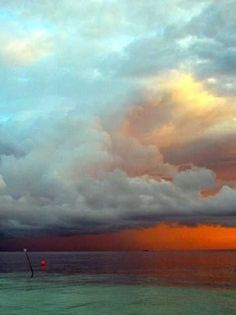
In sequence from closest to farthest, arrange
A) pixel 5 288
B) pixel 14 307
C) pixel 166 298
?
1. pixel 14 307
2. pixel 166 298
3. pixel 5 288

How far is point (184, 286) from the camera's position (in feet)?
350

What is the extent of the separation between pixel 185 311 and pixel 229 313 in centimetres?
653

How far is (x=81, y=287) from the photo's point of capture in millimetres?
105812

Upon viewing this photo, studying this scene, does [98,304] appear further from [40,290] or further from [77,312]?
[40,290]

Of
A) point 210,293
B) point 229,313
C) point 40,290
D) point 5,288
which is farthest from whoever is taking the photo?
point 5,288

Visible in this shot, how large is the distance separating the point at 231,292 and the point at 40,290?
39.3 metres

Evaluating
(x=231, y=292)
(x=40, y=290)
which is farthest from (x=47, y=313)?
(x=231, y=292)

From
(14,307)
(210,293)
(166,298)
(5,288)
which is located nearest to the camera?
(14,307)

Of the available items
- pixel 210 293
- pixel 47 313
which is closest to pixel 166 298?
pixel 210 293

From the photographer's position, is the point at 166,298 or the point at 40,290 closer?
the point at 166,298

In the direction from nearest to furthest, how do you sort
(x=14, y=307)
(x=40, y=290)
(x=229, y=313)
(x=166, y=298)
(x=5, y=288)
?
(x=229, y=313), (x=14, y=307), (x=166, y=298), (x=40, y=290), (x=5, y=288)

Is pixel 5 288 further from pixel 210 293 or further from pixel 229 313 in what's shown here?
pixel 229 313

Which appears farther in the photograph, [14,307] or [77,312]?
[14,307]

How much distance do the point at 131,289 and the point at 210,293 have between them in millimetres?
17668
